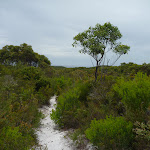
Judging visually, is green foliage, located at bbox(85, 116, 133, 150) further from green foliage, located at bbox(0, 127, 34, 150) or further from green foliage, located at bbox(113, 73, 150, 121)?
green foliage, located at bbox(0, 127, 34, 150)

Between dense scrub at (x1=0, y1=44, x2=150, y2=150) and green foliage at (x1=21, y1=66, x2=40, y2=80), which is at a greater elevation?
green foliage at (x1=21, y1=66, x2=40, y2=80)

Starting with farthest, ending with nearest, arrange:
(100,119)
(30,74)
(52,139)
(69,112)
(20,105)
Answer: (30,74) < (69,112) < (20,105) < (52,139) < (100,119)

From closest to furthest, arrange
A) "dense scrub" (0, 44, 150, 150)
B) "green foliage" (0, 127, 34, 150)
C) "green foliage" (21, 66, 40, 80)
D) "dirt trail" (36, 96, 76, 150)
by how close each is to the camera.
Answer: "green foliage" (0, 127, 34, 150), "dense scrub" (0, 44, 150, 150), "dirt trail" (36, 96, 76, 150), "green foliage" (21, 66, 40, 80)

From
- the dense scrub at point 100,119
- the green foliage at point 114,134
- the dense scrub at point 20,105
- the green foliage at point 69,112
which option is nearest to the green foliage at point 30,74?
the dense scrub at point 20,105

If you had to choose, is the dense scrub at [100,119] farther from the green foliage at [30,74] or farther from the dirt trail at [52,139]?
the green foliage at [30,74]

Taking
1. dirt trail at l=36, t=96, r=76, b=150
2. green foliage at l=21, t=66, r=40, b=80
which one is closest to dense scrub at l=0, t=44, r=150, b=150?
dirt trail at l=36, t=96, r=76, b=150

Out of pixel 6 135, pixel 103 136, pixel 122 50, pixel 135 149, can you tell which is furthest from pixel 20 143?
pixel 122 50

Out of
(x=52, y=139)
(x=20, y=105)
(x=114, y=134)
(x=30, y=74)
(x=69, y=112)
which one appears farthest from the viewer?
(x=30, y=74)

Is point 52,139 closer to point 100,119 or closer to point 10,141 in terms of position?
point 100,119

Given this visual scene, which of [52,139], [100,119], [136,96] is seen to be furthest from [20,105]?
[136,96]

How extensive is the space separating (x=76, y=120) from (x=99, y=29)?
23.4 feet

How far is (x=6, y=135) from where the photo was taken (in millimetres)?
3660

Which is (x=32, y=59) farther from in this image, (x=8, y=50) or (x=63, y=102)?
(x=63, y=102)

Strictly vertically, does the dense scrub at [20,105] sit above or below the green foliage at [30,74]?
below
